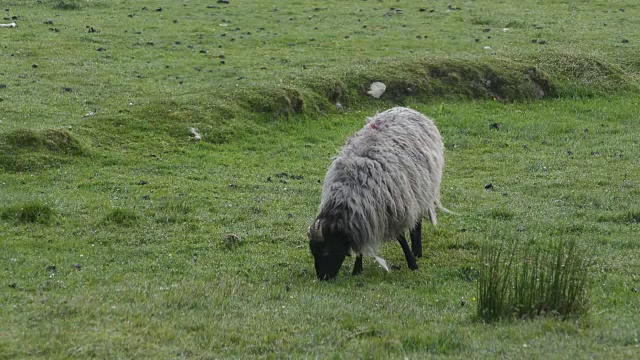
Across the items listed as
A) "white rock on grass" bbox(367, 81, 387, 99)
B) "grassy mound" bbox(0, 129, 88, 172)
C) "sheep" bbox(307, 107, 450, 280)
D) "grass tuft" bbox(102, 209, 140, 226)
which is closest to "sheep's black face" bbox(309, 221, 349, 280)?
"sheep" bbox(307, 107, 450, 280)

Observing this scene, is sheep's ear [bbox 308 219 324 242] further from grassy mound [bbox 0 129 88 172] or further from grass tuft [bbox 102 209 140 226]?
grassy mound [bbox 0 129 88 172]

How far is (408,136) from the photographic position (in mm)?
12883

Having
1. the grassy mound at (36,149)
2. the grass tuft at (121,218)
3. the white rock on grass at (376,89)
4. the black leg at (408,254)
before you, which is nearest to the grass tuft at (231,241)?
the grass tuft at (121,218)

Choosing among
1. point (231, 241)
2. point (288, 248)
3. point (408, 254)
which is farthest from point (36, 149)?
point (408, 254)

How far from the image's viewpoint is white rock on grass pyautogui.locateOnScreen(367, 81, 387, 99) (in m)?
23.6

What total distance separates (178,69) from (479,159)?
399 inches

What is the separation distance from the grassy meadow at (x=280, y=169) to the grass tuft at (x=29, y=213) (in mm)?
35

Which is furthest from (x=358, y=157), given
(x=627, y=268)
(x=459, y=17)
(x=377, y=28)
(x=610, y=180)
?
(x=459, y=17)

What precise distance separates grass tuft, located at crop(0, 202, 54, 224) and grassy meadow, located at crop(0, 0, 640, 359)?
0.04m

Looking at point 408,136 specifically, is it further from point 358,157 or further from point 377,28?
point 377,28

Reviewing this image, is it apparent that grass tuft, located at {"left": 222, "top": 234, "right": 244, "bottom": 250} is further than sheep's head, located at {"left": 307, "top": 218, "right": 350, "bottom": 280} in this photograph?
Yes

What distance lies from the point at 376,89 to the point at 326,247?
12.7 m

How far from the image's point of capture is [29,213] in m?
13.9

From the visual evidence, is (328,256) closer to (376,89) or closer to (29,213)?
(29,213)
